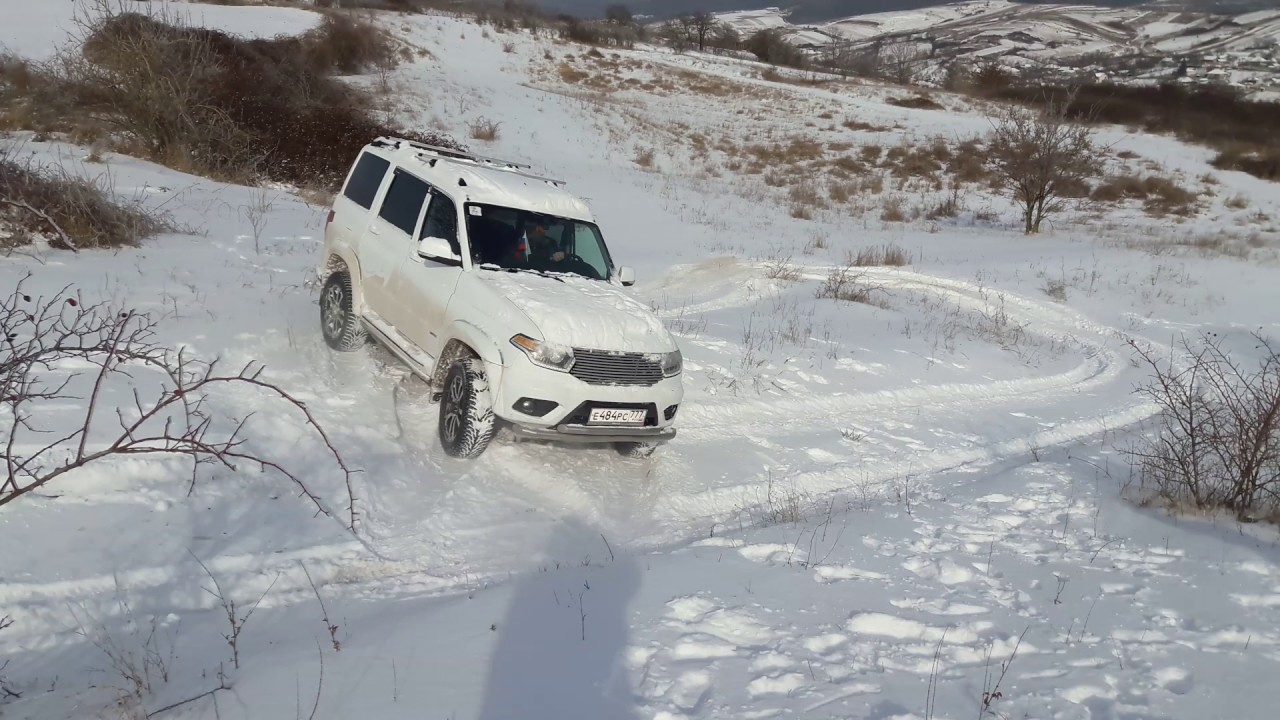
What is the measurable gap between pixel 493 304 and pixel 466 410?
845 mm

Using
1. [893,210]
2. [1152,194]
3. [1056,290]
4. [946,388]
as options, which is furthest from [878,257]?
[1152,194]

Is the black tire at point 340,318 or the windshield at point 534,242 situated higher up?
the windshield at point 534,242

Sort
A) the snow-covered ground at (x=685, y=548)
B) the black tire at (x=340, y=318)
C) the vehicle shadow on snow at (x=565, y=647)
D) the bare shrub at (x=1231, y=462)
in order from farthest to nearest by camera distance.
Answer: the black tire at (x=340, y=318) < the bare shrub at (x=1231, y=462) < the snow-covered ground at (x=685, y=548) < the vehicle shadow on snow at (x=565, y=647)

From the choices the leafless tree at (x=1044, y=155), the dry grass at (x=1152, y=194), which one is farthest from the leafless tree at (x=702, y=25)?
the leafless tree at (x=1044, y=155)

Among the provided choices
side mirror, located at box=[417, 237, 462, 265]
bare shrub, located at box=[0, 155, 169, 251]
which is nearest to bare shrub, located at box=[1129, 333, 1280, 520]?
side mirror, located at box=[417, 237, 462, 265]

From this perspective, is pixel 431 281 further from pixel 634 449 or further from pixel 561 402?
pixel 634 449

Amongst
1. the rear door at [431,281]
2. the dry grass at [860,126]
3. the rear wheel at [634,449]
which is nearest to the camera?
the rear door at [431,281]

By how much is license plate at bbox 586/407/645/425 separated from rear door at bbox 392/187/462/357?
1479 mm

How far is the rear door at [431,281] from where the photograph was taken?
6.24 meters

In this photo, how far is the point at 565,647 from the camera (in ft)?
A: 12.3

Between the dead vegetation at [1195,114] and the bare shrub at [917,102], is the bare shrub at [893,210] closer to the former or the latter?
the dead vegetation at [1195,114]

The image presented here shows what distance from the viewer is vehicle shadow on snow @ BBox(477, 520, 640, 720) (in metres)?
3.27

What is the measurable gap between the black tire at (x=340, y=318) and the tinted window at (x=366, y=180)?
32.3 inches

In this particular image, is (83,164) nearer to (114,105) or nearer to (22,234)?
(114,105)
